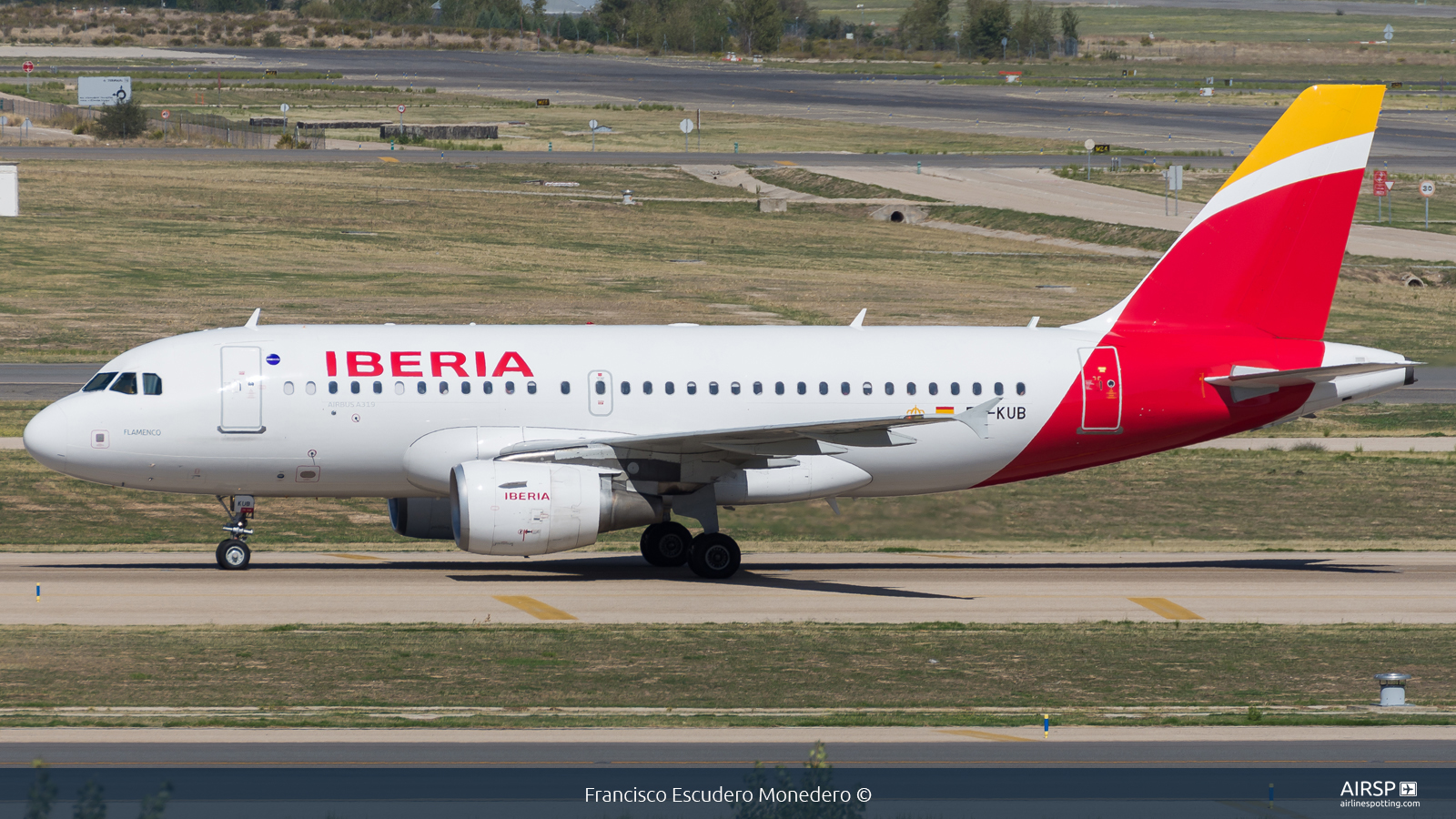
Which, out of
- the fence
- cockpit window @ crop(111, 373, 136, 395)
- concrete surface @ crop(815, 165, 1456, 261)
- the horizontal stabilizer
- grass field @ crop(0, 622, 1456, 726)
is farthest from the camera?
the fence

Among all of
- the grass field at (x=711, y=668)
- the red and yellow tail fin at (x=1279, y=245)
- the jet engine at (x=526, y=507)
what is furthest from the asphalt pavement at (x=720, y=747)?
the red and yellow tail fin at (x=1279, y=245)

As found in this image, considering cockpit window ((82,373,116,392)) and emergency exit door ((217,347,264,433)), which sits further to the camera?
cockpit window ((82,373,116,392))

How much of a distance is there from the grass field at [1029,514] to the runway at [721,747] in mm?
12399

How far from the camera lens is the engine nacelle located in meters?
33.0

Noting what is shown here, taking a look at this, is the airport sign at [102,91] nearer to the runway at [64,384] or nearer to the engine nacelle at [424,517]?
the runway at [64,384]

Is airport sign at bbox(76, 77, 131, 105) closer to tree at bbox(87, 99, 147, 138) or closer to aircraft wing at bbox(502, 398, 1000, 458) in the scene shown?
tree at bbox(87, 99, 147, 138)

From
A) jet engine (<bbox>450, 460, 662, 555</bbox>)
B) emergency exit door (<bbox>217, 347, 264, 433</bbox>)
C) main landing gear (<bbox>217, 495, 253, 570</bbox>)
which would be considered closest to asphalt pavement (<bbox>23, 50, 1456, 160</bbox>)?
jet engine (<bbox>450, 460, 662, 555</bbox>)

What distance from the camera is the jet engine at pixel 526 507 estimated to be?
30.0 meters

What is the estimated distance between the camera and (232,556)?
3266 centimetres

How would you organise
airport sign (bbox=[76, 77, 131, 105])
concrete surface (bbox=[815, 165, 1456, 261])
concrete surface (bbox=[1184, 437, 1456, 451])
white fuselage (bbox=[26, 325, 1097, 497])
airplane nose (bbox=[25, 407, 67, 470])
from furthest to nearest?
airport sign (bbox=[76, 77, 131, 105])
concrete surface (bbox=[815, 165, 1456, 261])
concrete surface (bbox=[1184, 437, 1456, 451])
white fuselage (bbox=[26, 325, 1097, 497])
airplane nose (bbox=[25, 407, 67, 470])

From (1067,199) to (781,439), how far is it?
Answer: 74.8 metres

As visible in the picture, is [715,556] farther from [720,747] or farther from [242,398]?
[720,747]

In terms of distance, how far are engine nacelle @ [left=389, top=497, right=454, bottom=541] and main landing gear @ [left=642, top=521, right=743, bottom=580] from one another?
407 cm

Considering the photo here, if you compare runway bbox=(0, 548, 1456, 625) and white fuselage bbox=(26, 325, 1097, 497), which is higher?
white fuselage bbox=(26, 325, 1097, 497)
